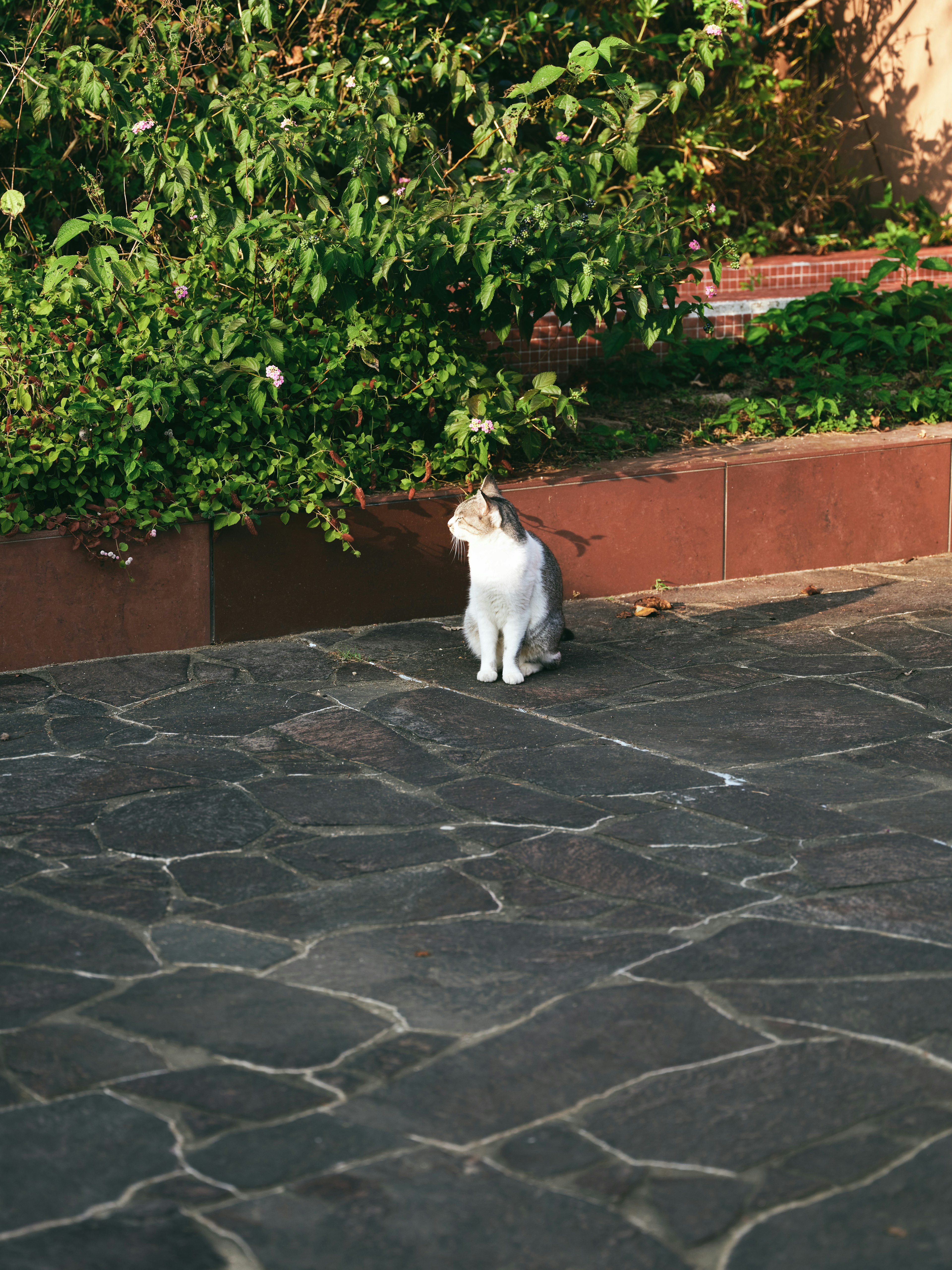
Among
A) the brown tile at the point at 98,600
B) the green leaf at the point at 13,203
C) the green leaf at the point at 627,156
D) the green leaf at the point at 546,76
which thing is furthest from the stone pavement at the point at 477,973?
the green leaf at the point at 546,76

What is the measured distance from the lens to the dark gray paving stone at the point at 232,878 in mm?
3633

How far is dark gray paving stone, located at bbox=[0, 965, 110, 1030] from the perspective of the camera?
3.00m

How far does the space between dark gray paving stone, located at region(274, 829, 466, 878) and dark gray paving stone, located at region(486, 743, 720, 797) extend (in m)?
0.56

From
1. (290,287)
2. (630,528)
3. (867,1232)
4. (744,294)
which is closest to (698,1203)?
(867,1232)

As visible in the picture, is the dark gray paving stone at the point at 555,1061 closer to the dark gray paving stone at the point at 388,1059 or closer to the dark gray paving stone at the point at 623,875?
the dark gray paving stone at the point at 388,1059

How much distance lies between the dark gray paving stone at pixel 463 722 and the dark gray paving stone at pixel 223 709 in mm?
344

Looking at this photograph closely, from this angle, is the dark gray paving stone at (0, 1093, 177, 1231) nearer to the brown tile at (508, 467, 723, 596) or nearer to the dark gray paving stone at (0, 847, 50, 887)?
the dark gray paving stone at (0, 847, 50, 887)

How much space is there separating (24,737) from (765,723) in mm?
2679

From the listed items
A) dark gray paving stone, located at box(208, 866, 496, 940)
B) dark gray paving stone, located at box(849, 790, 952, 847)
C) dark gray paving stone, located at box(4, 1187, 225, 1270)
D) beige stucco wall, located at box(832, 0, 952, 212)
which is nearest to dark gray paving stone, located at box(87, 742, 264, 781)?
dark gray paving stone, located at box(208, 866, 496, 940)

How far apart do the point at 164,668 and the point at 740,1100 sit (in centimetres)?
362

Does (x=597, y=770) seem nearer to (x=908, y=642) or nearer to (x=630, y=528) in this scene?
(x=908, y=642)

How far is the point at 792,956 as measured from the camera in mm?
3236

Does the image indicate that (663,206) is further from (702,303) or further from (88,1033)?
(88,1033)

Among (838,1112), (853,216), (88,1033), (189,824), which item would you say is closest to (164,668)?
(189,824)
